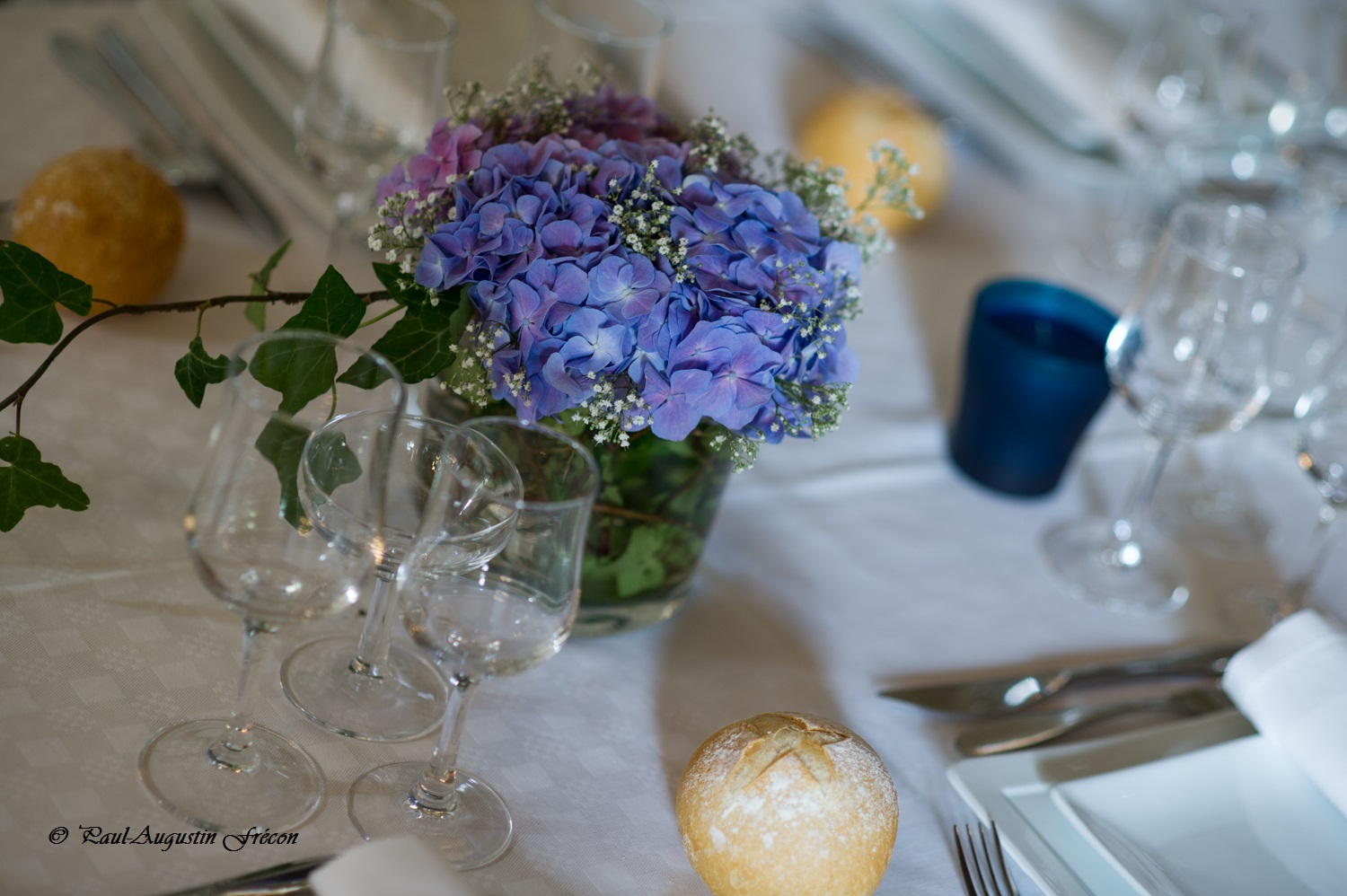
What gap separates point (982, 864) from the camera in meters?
0.77

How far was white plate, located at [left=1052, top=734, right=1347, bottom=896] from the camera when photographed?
31.0 inches

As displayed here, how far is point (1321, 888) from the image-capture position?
2.64 feet

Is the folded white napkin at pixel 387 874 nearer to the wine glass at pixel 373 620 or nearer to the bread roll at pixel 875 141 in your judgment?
the wine glass at pixel 373 620

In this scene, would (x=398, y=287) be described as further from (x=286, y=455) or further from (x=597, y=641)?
(x=597, y=641)

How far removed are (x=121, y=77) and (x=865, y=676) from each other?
1003 mm

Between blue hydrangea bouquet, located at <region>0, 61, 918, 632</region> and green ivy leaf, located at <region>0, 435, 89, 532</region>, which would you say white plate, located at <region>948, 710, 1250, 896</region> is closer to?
blue hydrangea bouquet, located at <region>0, 61, 918, 632</region>

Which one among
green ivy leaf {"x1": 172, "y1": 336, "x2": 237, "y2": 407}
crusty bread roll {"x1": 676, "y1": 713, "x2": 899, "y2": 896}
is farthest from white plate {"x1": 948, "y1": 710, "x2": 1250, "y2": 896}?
green ivy leaf {"x1": 172, "y1": 336, "x2": 237, "y2": 407}

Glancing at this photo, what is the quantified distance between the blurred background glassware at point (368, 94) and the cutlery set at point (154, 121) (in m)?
0.13

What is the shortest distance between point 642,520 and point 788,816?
9.3 inches

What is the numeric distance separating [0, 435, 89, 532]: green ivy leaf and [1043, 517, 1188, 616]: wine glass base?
80 centimetres

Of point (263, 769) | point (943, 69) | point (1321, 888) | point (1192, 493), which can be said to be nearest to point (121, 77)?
point (263, 769)

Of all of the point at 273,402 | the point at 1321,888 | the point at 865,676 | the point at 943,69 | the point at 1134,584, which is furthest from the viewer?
the point at 943,69

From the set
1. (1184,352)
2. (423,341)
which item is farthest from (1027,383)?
(423,341)

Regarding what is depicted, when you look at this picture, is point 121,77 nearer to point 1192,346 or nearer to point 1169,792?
point 1192,346
